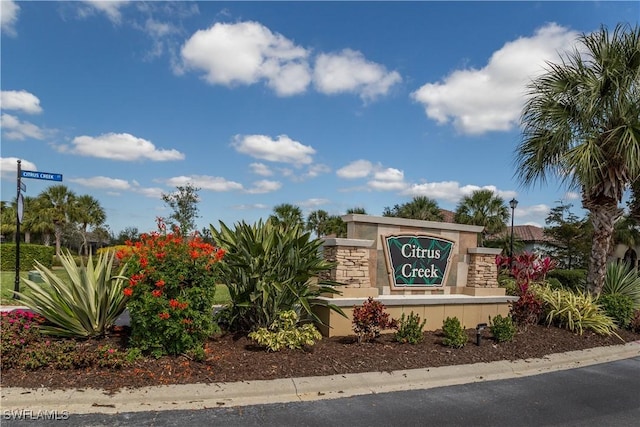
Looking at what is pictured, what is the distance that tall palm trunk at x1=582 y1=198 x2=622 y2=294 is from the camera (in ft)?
31.6

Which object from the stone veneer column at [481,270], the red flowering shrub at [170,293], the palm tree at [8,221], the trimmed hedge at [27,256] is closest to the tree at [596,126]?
the stone veneer column at [481,270]

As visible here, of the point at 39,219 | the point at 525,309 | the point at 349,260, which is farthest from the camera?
the point at 39,219

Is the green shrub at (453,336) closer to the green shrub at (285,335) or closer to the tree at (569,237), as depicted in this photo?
the green shrub at (285,335)

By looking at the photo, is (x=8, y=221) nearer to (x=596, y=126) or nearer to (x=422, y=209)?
(x=422, y=209)

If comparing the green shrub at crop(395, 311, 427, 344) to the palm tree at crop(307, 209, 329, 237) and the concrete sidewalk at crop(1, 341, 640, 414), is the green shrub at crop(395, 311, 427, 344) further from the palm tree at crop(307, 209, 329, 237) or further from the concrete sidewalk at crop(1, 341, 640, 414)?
the palm tree at crop(307, 209, 329, 237)

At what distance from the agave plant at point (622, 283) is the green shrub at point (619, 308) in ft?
2.52

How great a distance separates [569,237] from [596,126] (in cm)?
1545

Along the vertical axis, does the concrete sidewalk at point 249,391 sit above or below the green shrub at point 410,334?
below

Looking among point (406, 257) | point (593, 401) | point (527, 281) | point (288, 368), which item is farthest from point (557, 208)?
point (288, 368)

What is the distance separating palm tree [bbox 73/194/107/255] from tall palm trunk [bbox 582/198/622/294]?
39.5m

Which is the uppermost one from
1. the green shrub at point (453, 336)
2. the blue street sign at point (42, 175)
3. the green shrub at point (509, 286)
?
the blue street sign at point (42, 175)

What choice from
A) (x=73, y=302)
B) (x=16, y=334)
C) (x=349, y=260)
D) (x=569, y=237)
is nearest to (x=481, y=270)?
(x=349, y=260)

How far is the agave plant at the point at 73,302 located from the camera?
5641 millimetres

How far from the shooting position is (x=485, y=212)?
28.3m
